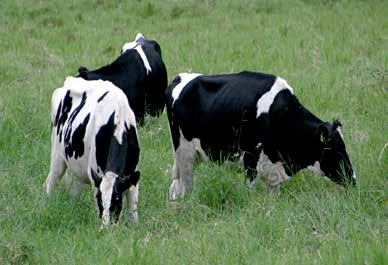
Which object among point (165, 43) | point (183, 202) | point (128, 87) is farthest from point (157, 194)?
point (165, 43)

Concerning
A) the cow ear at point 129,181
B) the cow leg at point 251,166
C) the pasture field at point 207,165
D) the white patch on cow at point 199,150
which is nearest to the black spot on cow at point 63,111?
the pasture field at point 207,165

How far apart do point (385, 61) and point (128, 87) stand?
3984mm

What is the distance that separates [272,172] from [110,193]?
1729 millimetres

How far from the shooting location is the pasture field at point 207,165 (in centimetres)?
605

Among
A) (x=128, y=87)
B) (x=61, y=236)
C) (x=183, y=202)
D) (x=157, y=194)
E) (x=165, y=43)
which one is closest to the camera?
(x=61, y=236)

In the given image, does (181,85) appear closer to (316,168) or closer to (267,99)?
→ (267,99)

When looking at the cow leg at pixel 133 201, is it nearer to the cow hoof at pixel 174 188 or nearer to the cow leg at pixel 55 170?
the cow hoof at pixel 174 188

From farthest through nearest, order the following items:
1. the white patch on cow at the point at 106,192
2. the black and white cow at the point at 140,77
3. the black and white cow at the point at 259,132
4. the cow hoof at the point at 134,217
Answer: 1. the black and white cow at the point at 140,77
2. the black and white cow at the point at 259,132
3. the cow hoof at the point at 134,217
4. the white patch on cow at the point at 106,192

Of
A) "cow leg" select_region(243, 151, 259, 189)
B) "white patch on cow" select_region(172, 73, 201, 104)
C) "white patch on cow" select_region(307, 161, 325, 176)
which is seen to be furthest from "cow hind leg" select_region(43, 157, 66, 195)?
"white patch on cow" select_region(307, 161, 325, 176)

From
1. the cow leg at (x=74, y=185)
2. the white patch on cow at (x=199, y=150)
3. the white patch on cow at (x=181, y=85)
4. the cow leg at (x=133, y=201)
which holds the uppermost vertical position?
the white patch on cow at (x=181, y=85)

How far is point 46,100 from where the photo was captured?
1101 centimetres

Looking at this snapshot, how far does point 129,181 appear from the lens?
6.77 meters

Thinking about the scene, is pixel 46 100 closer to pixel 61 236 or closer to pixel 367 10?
pixel 61 236

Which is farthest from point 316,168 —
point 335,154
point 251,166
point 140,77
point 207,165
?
point 140,77
